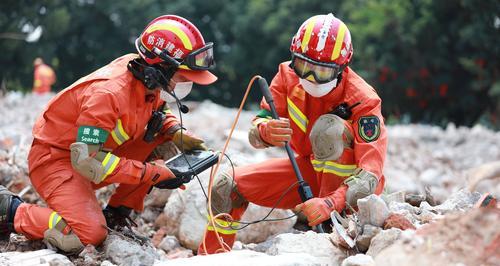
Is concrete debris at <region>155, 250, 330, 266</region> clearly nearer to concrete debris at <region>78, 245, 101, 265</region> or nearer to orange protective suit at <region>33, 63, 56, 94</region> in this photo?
concrete debris at <region>78, 245, 101, 265</region>

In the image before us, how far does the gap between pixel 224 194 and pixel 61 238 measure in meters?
1.10

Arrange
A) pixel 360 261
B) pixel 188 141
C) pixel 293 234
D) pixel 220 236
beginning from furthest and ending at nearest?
pixel 188 141
pixel 220 236
pixel 293 234
pixel 360 261

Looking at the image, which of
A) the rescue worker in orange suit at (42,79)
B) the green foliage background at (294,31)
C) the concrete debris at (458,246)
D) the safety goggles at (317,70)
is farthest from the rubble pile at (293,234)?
the green foliage background at (294,31)

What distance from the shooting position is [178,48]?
5.32 meters

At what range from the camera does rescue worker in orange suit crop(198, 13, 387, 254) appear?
16.7ft

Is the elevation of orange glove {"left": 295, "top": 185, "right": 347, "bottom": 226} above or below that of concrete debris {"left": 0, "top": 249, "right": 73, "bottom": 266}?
above

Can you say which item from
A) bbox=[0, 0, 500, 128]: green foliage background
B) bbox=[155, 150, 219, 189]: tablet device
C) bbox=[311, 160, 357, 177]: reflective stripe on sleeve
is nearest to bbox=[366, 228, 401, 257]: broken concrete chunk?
bbox=[311, 160, 357, 177]: reflective stripe on sleeve

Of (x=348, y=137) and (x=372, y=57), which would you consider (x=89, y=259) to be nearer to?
(x=348, y=137)

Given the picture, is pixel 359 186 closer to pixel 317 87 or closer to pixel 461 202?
pixel 461 202

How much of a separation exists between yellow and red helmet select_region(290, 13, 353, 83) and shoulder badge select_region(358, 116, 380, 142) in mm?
346

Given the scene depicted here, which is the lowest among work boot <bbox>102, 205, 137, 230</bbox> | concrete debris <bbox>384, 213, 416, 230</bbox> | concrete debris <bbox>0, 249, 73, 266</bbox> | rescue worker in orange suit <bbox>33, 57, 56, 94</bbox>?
rescue worker in orange suit <bbox>33, 57, 56, 94</bbox>

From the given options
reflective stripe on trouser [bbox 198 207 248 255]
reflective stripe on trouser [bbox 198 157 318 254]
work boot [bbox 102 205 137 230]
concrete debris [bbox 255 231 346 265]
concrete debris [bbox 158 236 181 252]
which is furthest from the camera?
→ concrete debris [bbox 158 236 181 252]

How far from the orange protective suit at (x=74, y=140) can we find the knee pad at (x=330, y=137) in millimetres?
1113

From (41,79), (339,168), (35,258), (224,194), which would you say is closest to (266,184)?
(224,194)
